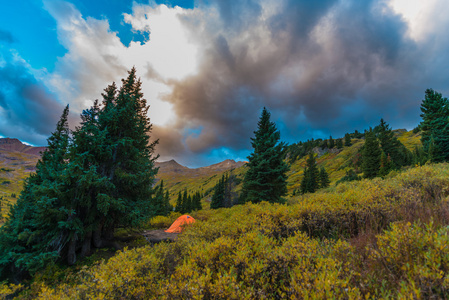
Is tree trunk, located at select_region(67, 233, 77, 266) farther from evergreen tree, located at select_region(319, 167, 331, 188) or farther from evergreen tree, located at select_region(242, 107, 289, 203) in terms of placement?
evergreen tree, located at select_region(319, 167, 331, 188)

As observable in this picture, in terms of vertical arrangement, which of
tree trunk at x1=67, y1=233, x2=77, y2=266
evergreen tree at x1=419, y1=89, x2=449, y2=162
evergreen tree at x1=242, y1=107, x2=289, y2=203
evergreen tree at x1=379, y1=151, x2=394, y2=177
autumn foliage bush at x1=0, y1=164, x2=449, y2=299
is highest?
evergreen tree at x1=419, y1=89, x2=449, y2=162

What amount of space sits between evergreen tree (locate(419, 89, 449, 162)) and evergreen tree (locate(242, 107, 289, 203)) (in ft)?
82.4

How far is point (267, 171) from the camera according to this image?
16609 mm

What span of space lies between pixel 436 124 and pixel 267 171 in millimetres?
32812

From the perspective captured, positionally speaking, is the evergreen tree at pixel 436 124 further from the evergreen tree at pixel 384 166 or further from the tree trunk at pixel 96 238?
the tree trunk at pixel 96 238

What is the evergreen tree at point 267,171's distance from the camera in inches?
638

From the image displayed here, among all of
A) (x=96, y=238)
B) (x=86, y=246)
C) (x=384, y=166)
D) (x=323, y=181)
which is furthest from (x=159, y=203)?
(x=323, y=181)

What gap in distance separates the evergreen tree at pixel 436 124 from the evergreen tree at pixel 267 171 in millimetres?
25114

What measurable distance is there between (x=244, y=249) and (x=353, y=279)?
193 cm

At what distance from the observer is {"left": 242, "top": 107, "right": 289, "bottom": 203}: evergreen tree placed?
16.2 metres

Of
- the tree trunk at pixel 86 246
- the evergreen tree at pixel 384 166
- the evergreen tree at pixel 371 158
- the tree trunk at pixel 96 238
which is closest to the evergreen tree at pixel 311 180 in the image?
the evergreen tree at pixel 371 158

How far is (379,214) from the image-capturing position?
16.4 ft

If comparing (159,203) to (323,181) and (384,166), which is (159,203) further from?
(323,181)

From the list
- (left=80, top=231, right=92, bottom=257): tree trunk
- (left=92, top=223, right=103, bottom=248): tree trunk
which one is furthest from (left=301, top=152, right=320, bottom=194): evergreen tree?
(left=80, top=231, right=92, bottom=257): tree trunk
